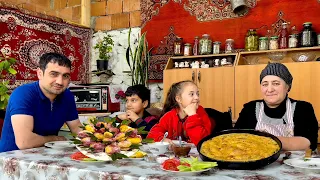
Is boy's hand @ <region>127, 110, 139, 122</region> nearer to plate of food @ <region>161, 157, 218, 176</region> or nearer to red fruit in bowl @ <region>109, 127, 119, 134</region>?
red fruit in bowl @ <region>109, 127, 119, 134</region>

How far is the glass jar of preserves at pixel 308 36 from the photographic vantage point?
3523mm

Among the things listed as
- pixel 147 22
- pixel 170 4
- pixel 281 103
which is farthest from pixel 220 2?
pixel 281 103

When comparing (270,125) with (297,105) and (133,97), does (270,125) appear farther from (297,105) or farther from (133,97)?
(133,97)

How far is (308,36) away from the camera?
353 cm

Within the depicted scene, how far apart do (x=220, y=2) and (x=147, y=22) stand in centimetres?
A: 104

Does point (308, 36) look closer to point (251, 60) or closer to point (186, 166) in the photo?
point (251, 60)

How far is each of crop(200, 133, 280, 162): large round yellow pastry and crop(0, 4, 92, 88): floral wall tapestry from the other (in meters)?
3.30

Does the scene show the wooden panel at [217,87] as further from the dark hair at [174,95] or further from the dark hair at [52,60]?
the dark hair at [52,60]

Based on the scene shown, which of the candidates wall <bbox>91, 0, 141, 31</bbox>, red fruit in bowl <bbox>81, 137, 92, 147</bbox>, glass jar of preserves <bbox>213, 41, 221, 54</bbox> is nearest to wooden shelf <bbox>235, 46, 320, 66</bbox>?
glass jar of preserves <bbox>213, 41, 221, 54</bbox>

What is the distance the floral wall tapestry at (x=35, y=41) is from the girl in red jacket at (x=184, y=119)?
7.98 ft

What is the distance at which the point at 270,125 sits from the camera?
2.31 meters

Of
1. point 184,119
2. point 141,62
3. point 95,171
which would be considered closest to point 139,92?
point 184,119

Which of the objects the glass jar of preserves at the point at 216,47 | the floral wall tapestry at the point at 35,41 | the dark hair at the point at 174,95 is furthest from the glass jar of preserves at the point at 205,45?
the floral wall tapestry at the point at 35,41

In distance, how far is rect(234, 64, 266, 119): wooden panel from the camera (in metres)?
3.68
